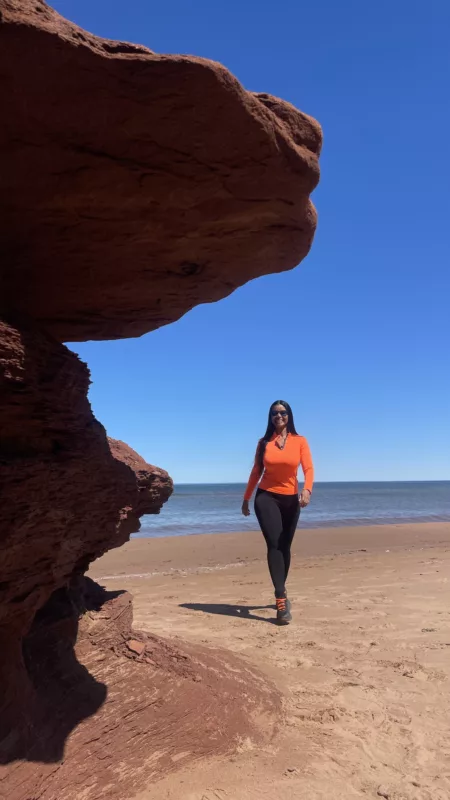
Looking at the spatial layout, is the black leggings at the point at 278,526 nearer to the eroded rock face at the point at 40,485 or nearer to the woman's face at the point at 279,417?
the woman's face at the point at 279,417

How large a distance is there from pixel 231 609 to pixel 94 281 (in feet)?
14.5

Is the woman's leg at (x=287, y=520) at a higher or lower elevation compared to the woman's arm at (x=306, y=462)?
lower

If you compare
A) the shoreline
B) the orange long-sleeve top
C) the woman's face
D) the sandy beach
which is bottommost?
the shoreline

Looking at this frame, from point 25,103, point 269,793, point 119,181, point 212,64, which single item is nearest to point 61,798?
point 269,793

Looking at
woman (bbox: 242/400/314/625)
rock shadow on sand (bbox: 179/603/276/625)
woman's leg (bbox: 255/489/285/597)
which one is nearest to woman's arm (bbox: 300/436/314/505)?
woman (bbox: 242/400/314/625)

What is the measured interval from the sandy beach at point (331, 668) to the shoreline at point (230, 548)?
1139mm

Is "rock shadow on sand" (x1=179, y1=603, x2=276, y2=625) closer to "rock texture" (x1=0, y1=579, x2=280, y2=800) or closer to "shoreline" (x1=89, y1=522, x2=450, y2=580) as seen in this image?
"rock texture" (x1=0, y1=579, x2=280, y2=800)

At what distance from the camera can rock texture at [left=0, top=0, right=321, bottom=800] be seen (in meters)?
1.98

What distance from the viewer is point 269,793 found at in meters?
2.59

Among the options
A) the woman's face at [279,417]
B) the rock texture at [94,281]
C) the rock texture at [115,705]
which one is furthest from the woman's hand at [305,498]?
the rock texture at [94,281]

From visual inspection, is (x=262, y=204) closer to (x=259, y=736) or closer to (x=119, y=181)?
(x=119, y=181)

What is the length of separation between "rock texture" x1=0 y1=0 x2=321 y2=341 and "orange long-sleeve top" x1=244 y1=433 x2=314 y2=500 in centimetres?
280

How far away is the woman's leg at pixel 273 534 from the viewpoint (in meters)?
5.52

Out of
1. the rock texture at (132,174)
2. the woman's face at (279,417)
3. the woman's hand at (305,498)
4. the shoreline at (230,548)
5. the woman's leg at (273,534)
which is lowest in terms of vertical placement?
the shoreline at (230,548)
